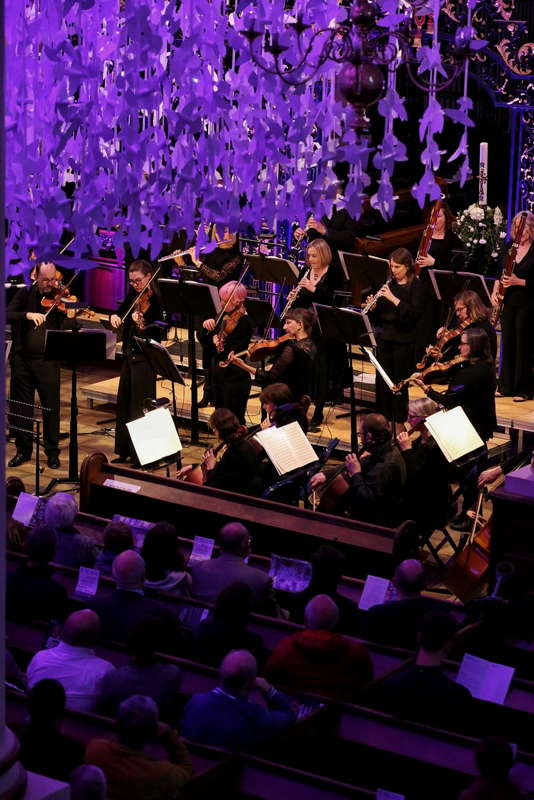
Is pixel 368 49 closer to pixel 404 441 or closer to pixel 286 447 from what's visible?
pixel 286 447

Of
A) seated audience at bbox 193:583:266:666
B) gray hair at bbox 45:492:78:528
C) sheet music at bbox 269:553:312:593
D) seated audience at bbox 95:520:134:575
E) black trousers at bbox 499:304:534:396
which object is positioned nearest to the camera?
seated audience at bbox 193:583:266:666

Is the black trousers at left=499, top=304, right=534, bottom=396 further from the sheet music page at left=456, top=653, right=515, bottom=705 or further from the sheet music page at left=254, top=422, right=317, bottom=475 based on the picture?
the sheet music page at left=456, top=653, right=515, bottom=705

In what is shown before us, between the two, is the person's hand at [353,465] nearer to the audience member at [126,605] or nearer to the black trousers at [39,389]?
the audience member at [126,605]

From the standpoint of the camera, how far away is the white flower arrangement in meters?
13.6

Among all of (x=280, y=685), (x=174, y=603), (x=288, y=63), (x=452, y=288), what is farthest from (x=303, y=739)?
(x=452, y=288)

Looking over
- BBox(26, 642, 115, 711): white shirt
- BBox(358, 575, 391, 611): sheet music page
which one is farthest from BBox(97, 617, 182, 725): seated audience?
BBox(358, 575, 391, 611): sheet music page

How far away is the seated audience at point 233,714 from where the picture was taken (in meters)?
5.53

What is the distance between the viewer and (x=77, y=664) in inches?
237

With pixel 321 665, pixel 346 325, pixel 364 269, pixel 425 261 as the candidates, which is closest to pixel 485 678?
pixel 321 665

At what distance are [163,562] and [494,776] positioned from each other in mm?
2720

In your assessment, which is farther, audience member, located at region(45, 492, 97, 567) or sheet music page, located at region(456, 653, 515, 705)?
audience member, located at region(45, 492, 97, 567)

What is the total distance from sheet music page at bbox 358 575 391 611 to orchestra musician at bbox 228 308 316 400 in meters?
3.81

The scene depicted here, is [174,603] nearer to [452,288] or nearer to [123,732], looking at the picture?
[123,732]

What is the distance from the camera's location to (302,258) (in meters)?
14.0
